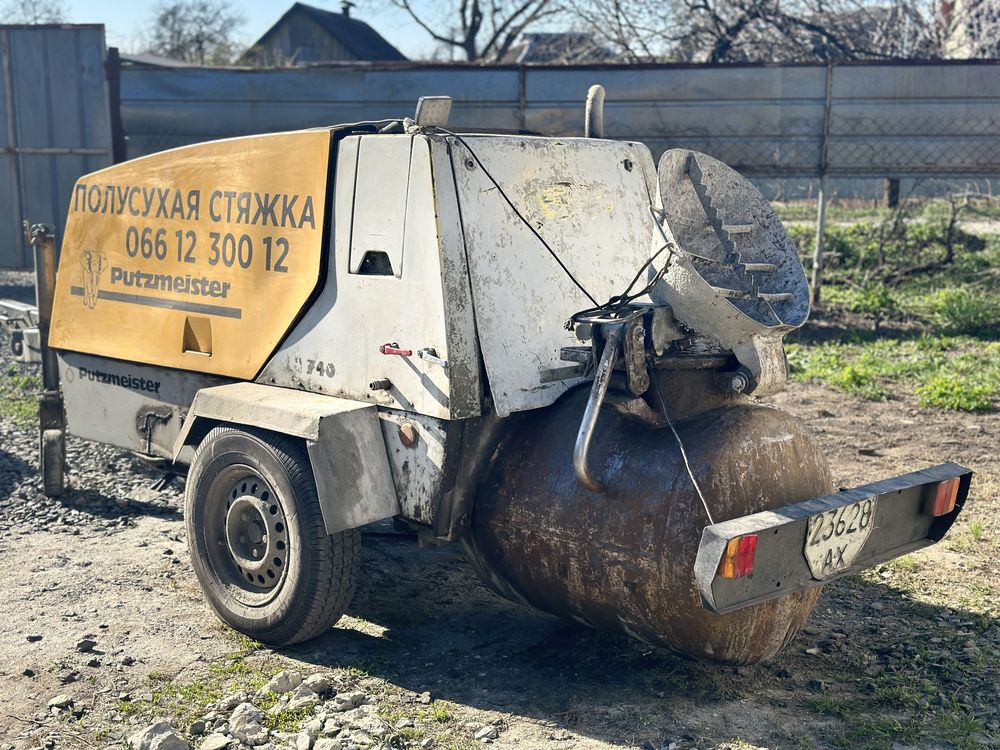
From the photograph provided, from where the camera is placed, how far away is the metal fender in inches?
165

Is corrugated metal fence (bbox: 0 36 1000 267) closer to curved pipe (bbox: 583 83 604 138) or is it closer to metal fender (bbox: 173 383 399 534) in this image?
curved pipe (bbox: 583 83 604 138)

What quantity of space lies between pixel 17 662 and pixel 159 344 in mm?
1549

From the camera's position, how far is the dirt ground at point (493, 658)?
3861mm

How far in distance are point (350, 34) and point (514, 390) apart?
44.3 metres

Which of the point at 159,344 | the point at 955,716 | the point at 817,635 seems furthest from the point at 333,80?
the point at 955,716

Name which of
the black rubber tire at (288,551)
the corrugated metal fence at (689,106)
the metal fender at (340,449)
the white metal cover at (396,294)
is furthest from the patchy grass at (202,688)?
the corrugated metal fence at (689,106)

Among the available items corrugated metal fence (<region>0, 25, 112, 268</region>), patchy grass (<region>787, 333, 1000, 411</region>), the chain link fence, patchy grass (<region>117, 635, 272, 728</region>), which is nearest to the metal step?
patchy grass (<region>117, 635, 272, 728</region>)

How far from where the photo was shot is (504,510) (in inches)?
167

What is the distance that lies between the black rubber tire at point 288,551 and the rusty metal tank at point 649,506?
60 centimetres

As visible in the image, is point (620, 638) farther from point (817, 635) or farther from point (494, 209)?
point (494, 209)

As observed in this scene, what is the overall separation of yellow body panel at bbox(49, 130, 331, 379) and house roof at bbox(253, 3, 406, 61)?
134 feet

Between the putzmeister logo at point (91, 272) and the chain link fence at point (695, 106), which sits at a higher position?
the chain link fence at point (695, 106)

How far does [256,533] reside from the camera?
4.59 m

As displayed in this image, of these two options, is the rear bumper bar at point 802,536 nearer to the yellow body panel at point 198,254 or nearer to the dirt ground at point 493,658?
the dirt ground at point 493,658
